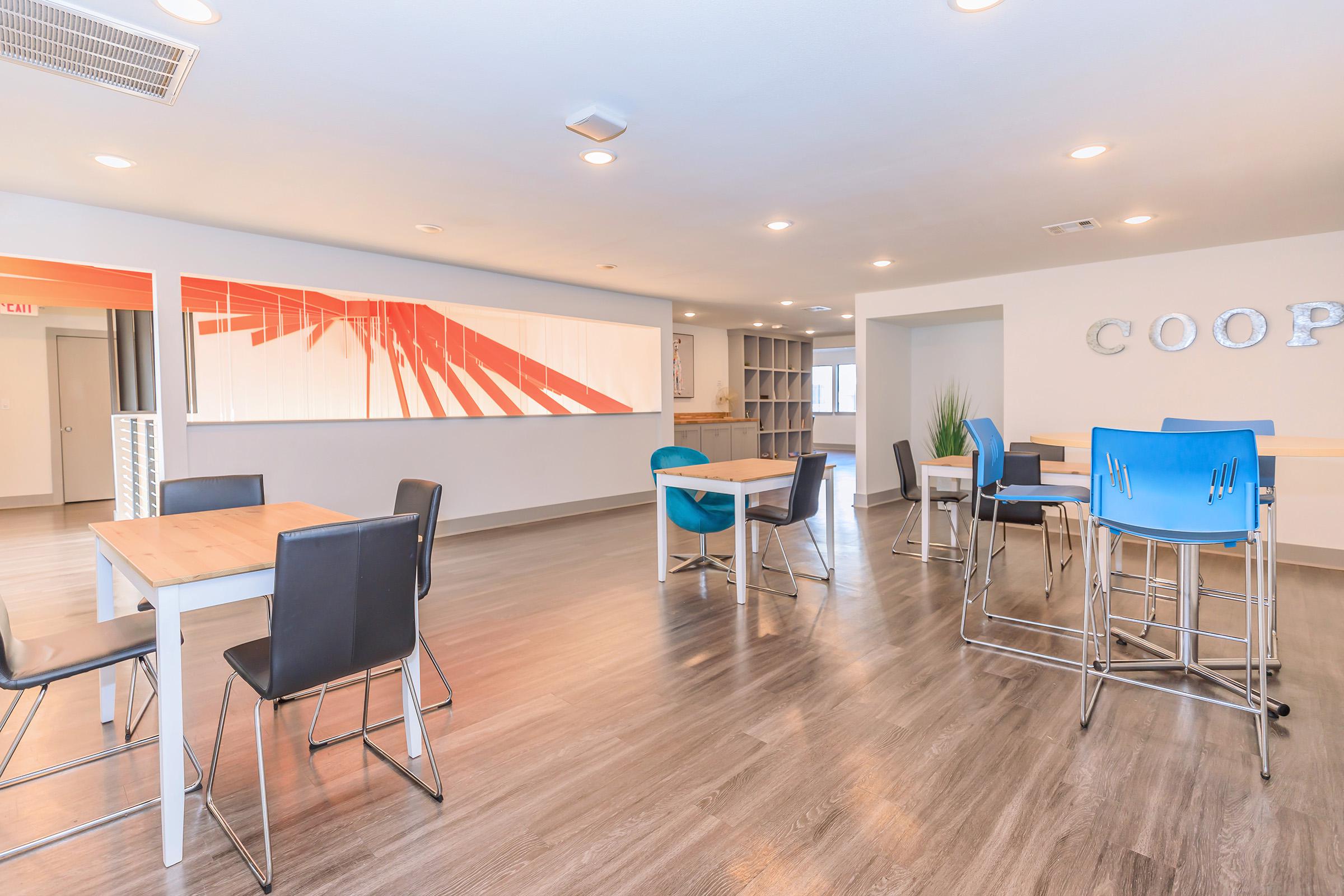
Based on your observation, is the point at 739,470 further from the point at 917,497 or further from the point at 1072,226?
the point at 1072,226

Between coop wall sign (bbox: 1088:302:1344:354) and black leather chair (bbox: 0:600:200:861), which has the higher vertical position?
coop wall sign (bbox: 1088:302:1344:354)

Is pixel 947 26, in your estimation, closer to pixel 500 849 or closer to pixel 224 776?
pixel 500 849

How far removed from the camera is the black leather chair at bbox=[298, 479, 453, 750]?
7.90 feet

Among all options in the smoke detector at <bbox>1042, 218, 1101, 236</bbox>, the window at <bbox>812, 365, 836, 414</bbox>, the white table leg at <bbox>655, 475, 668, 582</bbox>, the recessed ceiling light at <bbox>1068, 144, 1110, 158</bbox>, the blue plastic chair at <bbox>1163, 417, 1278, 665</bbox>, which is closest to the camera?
the blue plastic chair at <bbox>1163, 417, 1278, 665</bbox>

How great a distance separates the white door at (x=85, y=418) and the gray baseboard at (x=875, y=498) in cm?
Result: 901

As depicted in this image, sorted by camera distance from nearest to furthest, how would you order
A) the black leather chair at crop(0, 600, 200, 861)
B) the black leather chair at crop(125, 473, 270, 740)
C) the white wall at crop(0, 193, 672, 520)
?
the black leather chair at crop(0, 600, 200, 861) < the black leather chair at crop(125, 473, 270, 740) < the white wall at crop(0, 193, 672, 520)

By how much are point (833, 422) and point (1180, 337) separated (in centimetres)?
869

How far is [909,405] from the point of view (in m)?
8.35

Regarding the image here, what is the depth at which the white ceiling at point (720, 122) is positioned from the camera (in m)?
2.11

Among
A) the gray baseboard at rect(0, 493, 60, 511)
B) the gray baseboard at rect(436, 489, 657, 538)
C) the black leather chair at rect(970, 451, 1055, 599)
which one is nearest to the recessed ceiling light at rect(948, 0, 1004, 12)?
the black leather chair at rect(970, 451, 1055, 599)

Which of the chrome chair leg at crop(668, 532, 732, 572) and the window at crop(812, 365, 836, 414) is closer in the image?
the chrome chair leg at crop(668, 532, 732, 572)

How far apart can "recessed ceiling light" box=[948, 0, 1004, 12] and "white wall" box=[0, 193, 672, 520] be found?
15.1 feet

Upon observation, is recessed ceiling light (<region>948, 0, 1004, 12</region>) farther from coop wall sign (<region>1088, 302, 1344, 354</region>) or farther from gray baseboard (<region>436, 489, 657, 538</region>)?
gray baseboard (<region>436, 489, 657, 538</region>)

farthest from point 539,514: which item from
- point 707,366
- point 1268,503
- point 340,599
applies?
point 1268,503
